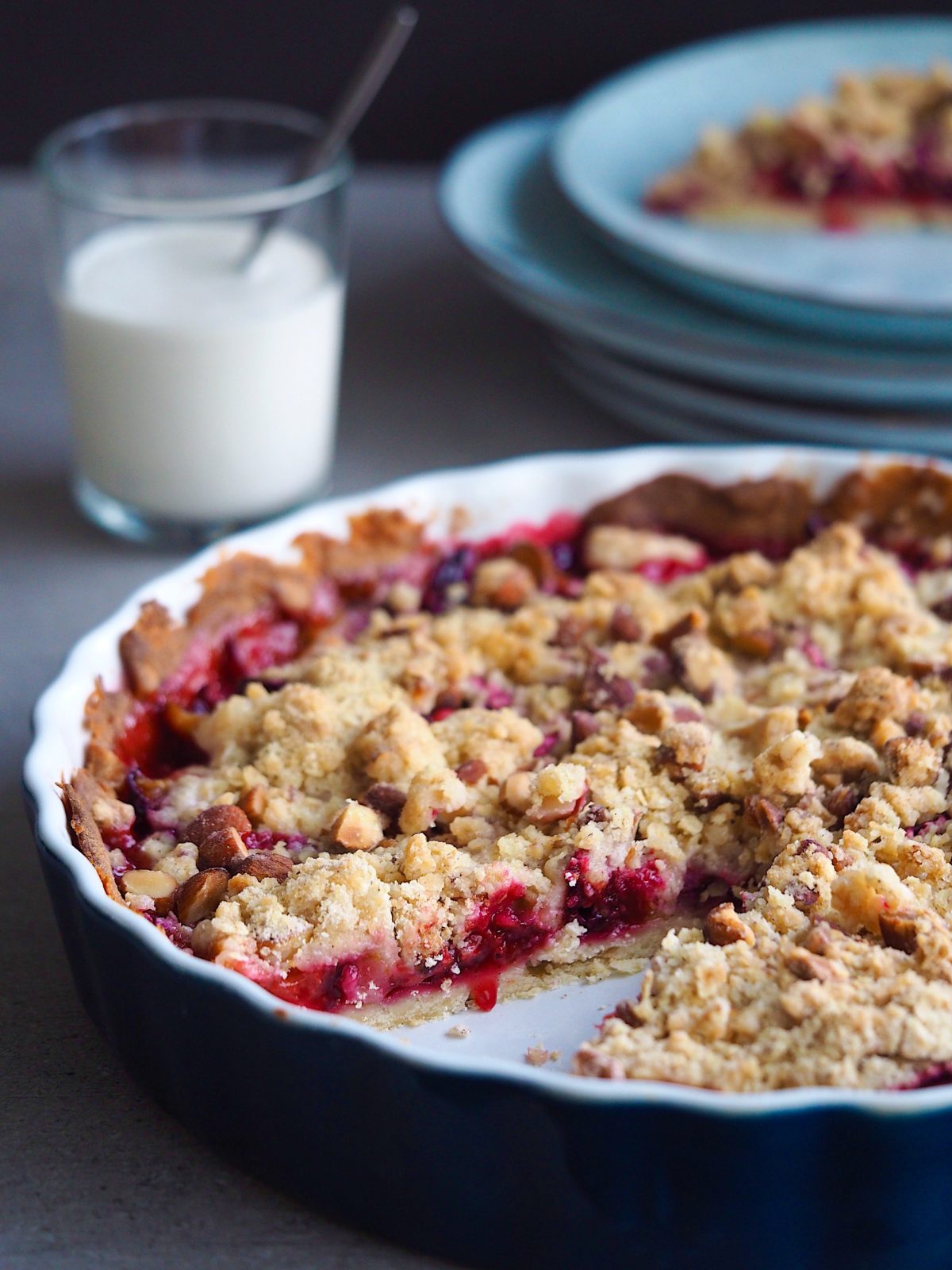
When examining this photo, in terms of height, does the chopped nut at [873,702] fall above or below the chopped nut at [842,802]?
above

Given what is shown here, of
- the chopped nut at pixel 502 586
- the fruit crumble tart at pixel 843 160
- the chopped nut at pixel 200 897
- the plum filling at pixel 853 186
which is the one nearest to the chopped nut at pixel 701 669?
the chopped nut at pixel 502 586

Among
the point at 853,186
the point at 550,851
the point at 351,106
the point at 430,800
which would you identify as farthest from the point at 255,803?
the point at 853,186

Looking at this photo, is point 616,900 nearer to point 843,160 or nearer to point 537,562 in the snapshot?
point 537,562

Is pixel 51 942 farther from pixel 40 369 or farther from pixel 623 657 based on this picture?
pixel 40 369

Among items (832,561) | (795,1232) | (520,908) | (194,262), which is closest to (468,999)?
(520,908)

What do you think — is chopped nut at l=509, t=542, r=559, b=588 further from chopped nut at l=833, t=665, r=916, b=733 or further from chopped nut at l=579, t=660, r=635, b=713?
chopped nut at l=833, t=665, r=916, b=733

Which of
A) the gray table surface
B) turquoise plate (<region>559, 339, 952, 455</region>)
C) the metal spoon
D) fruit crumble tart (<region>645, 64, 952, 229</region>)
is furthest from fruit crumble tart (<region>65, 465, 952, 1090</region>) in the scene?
fruit crumble tart (<region>645, 64, 952, 229</region>)

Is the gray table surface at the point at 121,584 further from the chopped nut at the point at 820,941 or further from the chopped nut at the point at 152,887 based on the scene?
the chopped nut at the point at 820,941
